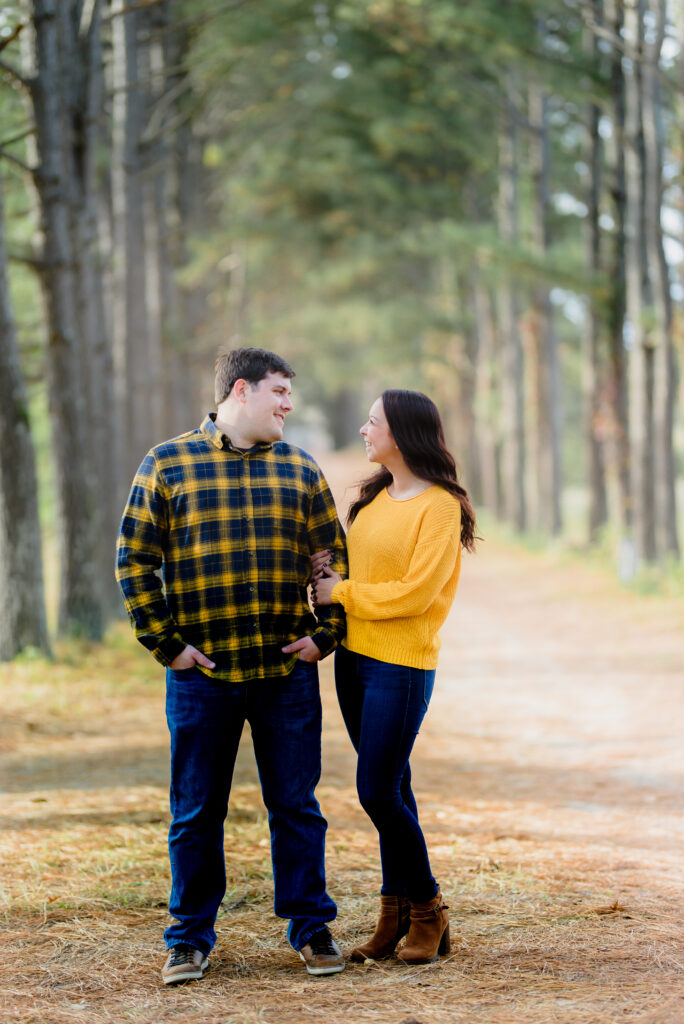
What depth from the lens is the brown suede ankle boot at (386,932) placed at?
158 inches

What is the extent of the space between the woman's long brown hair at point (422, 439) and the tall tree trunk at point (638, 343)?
44.1ft

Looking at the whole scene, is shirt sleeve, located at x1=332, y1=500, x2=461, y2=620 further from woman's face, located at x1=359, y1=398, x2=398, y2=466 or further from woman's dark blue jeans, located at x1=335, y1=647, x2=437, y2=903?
woman's face, located at x1=359, y1=398, x2=398, y2=466

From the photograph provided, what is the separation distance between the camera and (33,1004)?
3590mm

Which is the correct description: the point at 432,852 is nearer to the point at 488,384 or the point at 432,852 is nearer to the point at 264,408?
Answer: the point at 264,408

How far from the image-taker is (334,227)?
90.9ft

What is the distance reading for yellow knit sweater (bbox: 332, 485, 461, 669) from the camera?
12.6 feet

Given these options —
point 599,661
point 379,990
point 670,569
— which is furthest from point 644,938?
point 670,569

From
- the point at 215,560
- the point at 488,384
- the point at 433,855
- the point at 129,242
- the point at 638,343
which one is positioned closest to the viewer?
the point at 215,560

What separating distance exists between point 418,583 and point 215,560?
732 mm

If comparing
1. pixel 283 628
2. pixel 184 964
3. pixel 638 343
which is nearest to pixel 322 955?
pixel 184 964

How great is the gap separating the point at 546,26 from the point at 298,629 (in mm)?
17297

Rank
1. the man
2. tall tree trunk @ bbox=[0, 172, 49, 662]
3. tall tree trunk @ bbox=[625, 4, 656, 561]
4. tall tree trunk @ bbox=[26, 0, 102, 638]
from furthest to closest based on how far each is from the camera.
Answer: tall tree trunk @ bbox=[625, 4, 656, 561] < tall tree trunk @ bbox=[26, 0, 102, 638] < tall tree trunk @ bbox=[0, 172, 49, 662] < the man

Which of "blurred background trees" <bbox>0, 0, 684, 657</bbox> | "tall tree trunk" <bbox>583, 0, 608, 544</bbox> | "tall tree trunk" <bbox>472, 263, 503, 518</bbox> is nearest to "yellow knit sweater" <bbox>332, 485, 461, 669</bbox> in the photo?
"blurred background trees" <bbox>0, 0, 684, 657</bbox>

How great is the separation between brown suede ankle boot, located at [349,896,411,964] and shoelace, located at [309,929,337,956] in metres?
0.14
